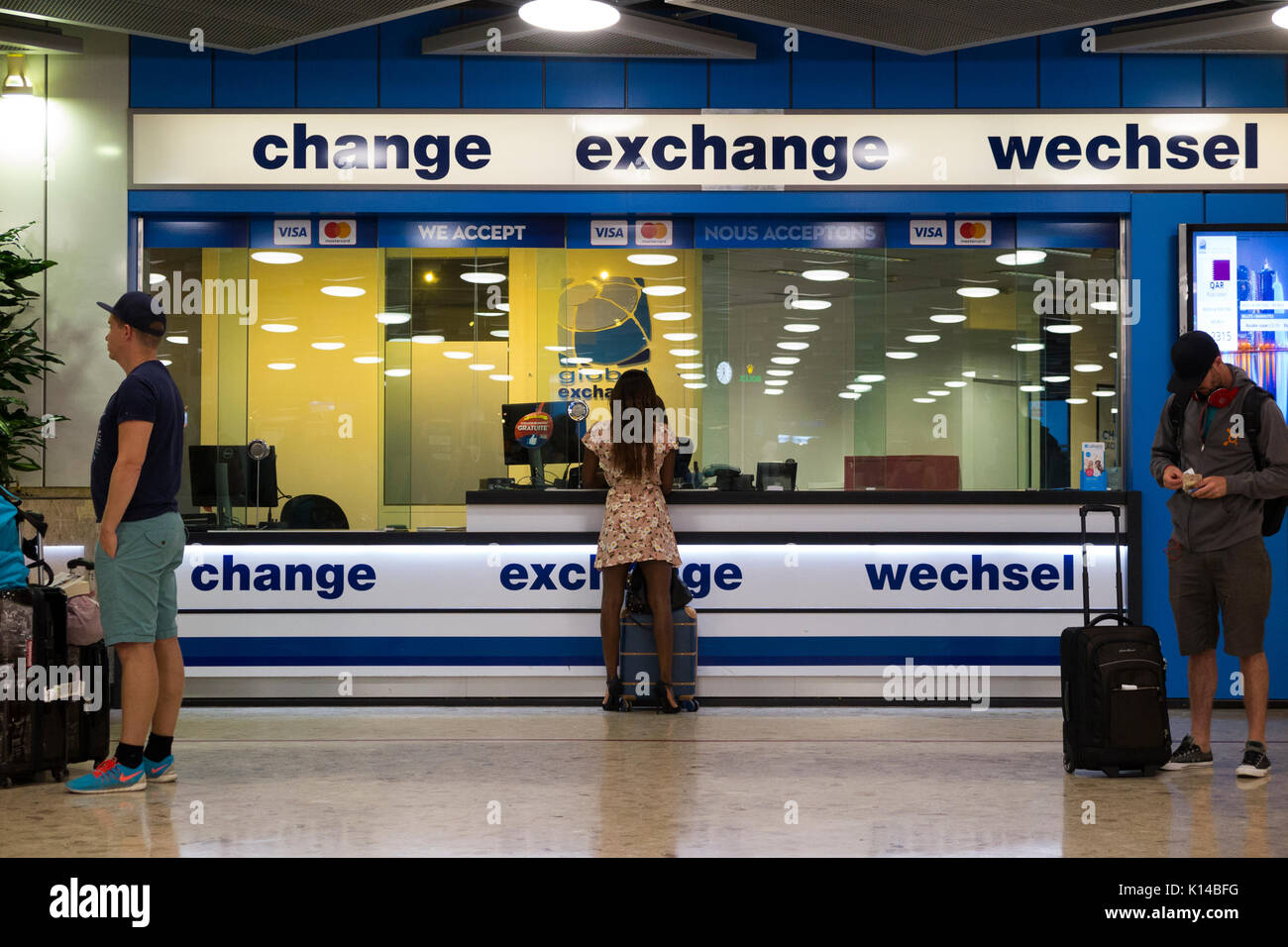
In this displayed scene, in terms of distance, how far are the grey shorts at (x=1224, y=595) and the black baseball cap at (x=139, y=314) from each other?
3950 millimetres

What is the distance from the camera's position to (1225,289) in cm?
680

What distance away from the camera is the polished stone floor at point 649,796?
3.64 m

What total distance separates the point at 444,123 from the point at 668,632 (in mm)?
3171

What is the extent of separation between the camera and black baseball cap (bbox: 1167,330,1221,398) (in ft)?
15.4

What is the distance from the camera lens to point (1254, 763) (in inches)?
184

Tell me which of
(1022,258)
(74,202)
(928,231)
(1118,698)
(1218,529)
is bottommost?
(1118,698)

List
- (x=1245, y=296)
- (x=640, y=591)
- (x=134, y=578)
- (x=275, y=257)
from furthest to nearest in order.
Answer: (x=275, y=257)
(x=1245, y=296)
(x=640, y=591)
(x=134, y=578)

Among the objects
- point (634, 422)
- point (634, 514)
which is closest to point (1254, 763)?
point (634, 514)

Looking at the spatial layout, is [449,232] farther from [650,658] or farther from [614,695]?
[614,695]

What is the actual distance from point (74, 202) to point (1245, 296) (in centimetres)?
651

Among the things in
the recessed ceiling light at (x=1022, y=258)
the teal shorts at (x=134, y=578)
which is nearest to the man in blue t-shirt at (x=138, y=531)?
the teal shorts at (x=134, y=578)

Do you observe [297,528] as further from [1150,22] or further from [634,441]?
[1150,22]

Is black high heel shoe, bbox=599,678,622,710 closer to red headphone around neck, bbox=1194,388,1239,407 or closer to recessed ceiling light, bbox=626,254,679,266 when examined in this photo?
recessed ceiling light, bbox=626,254,679,266
